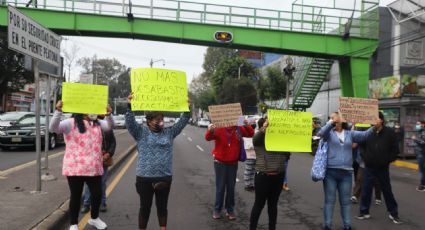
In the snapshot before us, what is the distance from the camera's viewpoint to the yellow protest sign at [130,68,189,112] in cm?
571

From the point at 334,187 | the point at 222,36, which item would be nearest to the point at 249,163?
the point at 334,187

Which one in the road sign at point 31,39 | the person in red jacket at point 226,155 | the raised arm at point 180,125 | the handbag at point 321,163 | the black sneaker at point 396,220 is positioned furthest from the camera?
the black sneaker at point 396,220

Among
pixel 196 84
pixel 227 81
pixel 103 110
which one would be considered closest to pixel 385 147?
pixel 103 110

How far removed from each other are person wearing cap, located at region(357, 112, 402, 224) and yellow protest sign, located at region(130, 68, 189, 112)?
3.49 meters

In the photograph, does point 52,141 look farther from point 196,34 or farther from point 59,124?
point 59,124

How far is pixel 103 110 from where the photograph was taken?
643cm

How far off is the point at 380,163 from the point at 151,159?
406 cm

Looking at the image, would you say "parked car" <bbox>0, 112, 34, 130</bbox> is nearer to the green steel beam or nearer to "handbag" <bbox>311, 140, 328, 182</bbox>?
the green steel beam

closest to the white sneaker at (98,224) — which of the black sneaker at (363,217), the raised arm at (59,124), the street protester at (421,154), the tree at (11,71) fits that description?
the raised arm at (59,124)

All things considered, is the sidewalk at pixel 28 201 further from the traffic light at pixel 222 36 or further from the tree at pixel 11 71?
the tree at pixel 11 71

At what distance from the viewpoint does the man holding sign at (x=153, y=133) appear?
18.4ft

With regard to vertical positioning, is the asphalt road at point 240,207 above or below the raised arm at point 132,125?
below

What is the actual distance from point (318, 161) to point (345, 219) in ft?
2.95

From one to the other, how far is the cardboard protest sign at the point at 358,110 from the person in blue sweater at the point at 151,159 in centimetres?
257
